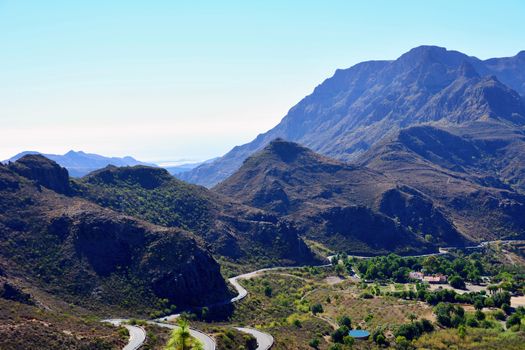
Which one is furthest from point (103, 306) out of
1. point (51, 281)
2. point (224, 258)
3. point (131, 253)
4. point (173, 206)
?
point (173, 206)

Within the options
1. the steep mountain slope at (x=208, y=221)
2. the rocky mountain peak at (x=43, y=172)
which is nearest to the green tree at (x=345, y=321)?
the steep mountain slope at (x=208, y=221)

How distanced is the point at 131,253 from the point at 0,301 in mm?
44820

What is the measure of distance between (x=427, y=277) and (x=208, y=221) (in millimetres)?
78657

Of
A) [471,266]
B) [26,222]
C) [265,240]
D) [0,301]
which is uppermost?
[26,222]

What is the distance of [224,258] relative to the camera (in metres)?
171

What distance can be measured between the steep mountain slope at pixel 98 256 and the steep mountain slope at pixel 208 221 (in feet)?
105

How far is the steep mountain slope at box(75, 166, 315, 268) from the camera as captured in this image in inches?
6845

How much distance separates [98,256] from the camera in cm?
12388

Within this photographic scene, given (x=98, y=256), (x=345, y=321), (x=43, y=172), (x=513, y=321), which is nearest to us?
(x=513, y=321)

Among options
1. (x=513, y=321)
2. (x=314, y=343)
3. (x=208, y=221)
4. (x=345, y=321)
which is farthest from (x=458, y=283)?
(x=208, y=221)

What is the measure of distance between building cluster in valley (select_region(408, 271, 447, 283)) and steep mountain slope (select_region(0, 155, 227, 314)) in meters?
57.6

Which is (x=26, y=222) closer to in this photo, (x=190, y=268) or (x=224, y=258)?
(x=190, y=268)

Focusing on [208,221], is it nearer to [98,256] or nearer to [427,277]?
[98,256]

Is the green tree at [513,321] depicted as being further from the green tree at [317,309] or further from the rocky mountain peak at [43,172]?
the rocky mountain peak at [43,172]
